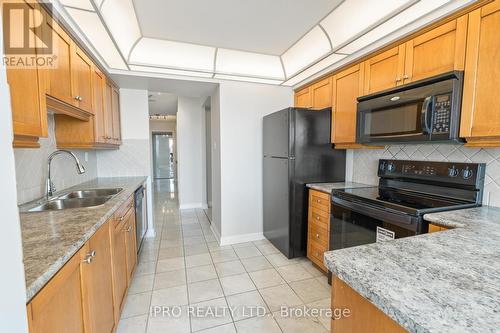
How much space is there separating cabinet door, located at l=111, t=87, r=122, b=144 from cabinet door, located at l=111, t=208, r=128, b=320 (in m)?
1.50

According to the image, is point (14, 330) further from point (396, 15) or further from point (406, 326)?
point (396, 15)

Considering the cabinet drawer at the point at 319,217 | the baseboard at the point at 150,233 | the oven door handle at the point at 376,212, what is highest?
the oven door handle at the point at 376,212

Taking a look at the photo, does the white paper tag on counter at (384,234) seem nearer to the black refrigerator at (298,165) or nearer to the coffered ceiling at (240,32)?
the black refrigerator at (298,165)

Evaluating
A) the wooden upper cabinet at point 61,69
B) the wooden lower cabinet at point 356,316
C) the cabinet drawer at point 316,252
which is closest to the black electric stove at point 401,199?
the cabinet drawer at point 316,252

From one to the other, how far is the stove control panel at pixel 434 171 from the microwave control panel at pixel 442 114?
15.1 inches

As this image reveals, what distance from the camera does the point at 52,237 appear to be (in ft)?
3.44

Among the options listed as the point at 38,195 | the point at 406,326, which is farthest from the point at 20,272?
the point at 38,195

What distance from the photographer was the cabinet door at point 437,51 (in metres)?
1.50

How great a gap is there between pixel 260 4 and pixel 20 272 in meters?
2.13

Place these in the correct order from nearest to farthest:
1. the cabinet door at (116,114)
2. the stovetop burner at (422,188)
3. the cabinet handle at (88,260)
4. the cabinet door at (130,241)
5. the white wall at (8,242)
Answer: the white wall at (8,242) → the cabinet handle at (88,260) → the stovetop burner at (422,188) → the cabinet door at (130,241) → the cabinet door at (116,114)

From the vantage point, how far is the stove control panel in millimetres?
1622

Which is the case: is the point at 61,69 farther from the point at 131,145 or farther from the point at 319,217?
the point at 319,217

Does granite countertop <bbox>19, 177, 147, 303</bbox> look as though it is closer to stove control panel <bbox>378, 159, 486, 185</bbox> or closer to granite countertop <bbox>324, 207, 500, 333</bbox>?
granite countertop <bbox>324, 207, 500, 333</bbox>

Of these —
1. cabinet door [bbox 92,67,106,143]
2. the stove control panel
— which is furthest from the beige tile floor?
cabinet door [bbox 92,67,106,143]
